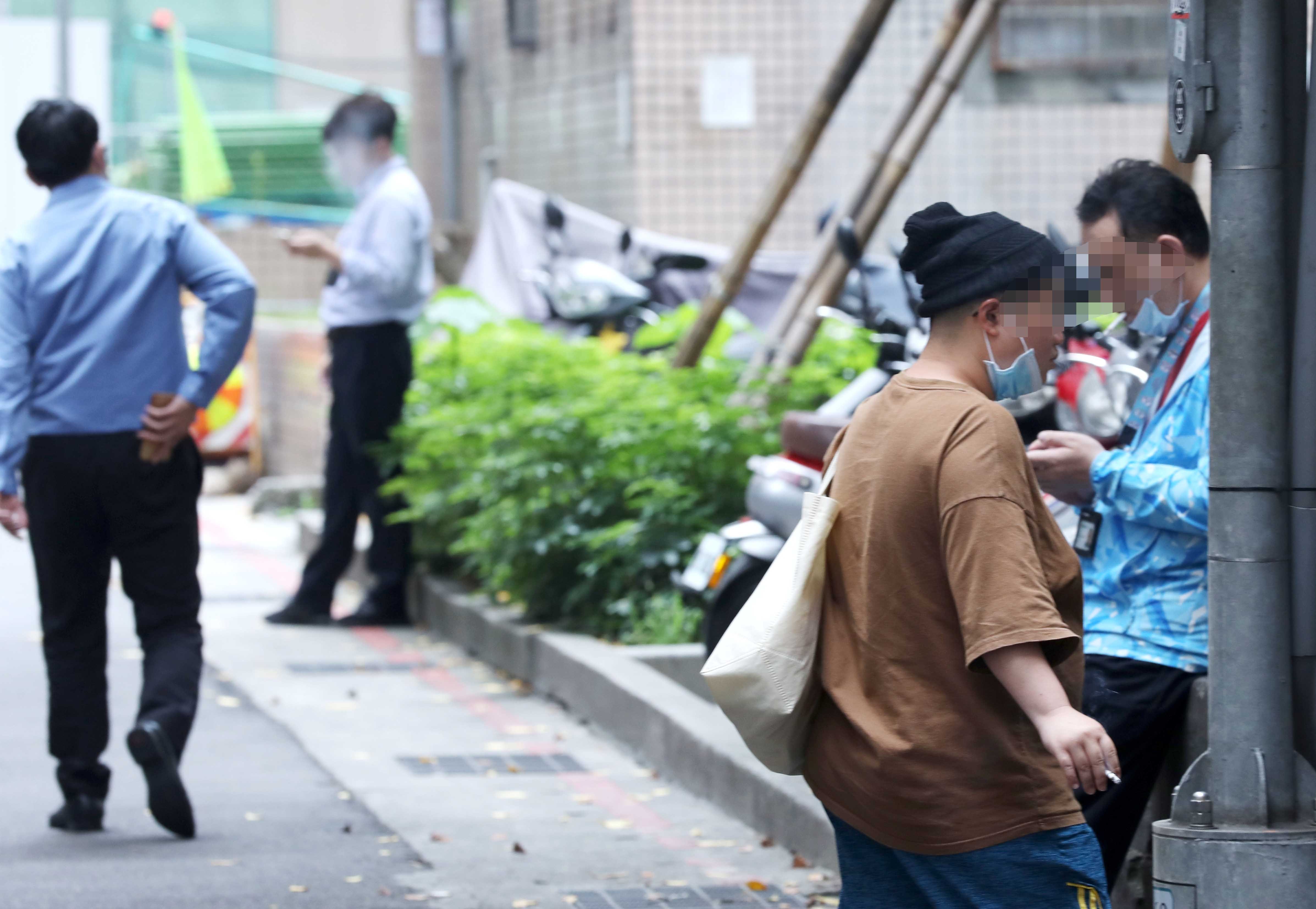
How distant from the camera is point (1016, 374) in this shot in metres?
2.79

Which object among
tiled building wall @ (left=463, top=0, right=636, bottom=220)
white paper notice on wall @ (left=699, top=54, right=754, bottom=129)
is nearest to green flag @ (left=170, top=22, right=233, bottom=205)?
tiled building wall @ (left=463, top=0, right=636, bottom=220)

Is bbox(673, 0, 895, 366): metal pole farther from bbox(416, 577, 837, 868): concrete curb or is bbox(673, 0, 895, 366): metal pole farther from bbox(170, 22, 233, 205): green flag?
bbox(170, 22, 233, 205): green flag

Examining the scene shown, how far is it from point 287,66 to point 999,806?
31.6m

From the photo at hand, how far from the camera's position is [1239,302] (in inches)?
121

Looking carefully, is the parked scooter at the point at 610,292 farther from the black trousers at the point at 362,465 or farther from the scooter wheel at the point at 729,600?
the scooter wheel at the point at 729,600

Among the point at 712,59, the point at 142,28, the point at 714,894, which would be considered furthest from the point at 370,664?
the point at 142,28

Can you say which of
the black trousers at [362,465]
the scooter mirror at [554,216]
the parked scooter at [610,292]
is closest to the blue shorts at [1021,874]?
the black trousers at [362,465]

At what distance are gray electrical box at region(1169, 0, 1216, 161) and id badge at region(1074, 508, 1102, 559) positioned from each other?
848mm

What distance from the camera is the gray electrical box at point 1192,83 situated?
121 inches

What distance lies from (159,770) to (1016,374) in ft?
10.1

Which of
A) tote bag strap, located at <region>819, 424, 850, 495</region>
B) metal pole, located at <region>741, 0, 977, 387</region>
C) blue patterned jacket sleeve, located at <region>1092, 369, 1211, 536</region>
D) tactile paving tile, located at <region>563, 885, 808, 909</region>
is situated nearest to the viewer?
tote bag strap, located at <region>819, 424, 850, 495</region>

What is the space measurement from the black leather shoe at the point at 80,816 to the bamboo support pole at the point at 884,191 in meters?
3.28

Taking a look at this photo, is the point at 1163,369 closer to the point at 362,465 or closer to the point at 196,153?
the point at 362,465

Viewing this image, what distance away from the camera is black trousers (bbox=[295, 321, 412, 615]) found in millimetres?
8719
